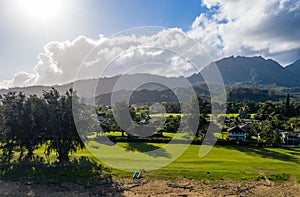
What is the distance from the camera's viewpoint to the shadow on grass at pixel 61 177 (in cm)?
1869

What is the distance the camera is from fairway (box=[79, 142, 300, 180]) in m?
21.0

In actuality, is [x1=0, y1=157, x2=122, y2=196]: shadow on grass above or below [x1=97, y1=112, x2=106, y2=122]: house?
below

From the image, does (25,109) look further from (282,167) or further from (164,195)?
(282,167)

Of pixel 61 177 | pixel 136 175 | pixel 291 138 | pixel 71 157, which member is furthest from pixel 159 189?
pixel 291 138

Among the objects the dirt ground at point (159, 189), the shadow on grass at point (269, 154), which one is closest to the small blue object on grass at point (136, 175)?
the dirt ground at point (159, 189)

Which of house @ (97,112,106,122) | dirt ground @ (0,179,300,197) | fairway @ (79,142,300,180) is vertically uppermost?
house @ (97,112,106,122)

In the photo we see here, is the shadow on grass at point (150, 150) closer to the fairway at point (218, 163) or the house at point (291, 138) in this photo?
the fairway at point (218, 163)

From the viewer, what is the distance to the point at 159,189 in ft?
60.2

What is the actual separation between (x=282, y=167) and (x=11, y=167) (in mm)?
25568

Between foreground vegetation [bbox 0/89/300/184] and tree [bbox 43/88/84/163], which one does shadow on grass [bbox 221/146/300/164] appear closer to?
foreground vegetation [bbox 0/89/300/184]

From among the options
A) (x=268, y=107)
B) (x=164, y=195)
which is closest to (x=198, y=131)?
(x=164, y=195)

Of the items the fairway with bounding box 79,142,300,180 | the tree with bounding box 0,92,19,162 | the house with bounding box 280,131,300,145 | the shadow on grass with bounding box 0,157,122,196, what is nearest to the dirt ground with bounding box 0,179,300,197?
the shadow on grass with bounding box 0,157,122,196

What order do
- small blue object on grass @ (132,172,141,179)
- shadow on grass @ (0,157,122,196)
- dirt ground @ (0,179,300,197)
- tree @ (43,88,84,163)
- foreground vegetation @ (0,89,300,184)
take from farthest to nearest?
tree @ (43,88,84,163) < foreground vegetation @ (0,89,300,184) < small blue object on grass @ (132,172,141,179) < shadow on grass @ (0,157,122,196) < dirt ground @ (0,179,300,197)

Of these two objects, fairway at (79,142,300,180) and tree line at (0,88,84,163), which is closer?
fairway at (79,142,300,180)
